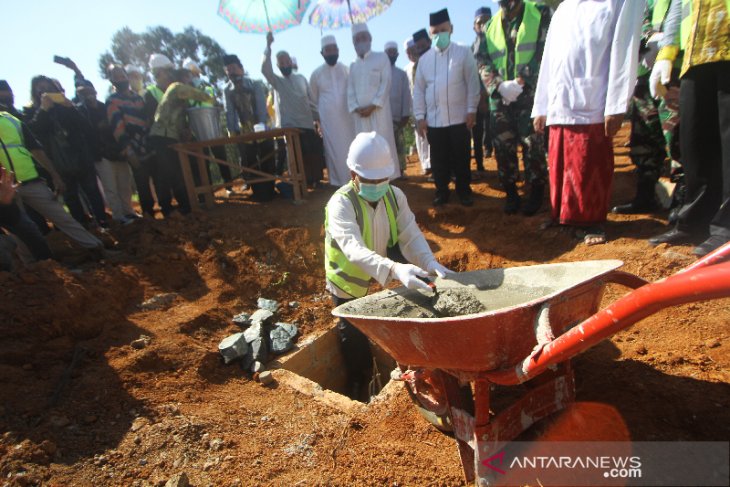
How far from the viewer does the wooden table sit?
207 inches

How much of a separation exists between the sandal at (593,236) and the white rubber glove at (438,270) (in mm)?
1750

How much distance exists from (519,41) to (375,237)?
8.87 ft

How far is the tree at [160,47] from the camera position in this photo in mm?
23531

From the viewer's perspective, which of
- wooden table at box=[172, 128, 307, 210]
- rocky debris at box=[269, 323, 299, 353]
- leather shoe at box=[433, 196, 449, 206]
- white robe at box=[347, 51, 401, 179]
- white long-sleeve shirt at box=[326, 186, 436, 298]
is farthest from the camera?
white robe at box=[347, 51, 401, 179]

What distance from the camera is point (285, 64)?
6062 mm

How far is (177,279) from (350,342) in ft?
6.79

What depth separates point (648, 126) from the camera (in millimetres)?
3512

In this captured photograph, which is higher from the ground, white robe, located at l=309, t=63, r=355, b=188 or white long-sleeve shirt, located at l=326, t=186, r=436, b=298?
white robe, located at l=309, t=63, r=355, b=188

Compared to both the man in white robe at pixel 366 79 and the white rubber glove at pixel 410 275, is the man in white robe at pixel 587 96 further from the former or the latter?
the man in white robe at pixel 366 79

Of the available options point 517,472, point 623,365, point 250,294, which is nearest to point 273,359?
point 250,294

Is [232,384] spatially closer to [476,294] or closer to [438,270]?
[438,270]

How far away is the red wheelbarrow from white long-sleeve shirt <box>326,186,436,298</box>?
182mm

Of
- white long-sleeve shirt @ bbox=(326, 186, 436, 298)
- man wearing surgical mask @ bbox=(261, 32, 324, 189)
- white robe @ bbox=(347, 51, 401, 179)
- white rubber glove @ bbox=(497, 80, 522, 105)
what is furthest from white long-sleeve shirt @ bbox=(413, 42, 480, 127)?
white long-sleeve shirt @ bbox=(326, 186, 436, 298)

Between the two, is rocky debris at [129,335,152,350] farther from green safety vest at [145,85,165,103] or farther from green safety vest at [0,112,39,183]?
green safety vest at [145,85,165,103]
